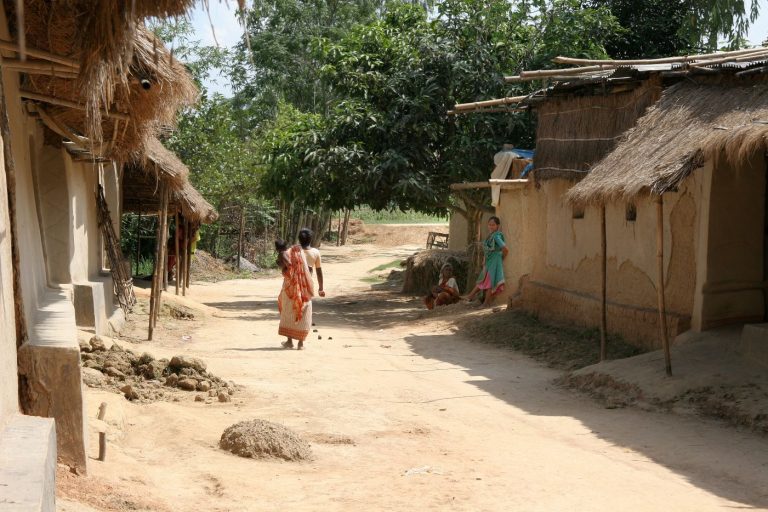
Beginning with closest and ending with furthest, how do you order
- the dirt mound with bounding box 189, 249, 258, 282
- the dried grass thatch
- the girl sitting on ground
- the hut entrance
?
1. the hut entrance
2. the dried grass thatch
3. the girl sitting on ground
4. the dirt mound with bounding box 189, 249, 258, 282

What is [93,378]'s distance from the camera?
26.1 feet

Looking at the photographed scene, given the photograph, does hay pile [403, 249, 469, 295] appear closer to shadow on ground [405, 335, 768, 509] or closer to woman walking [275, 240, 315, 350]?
woman walking [275, 240, 315, 350]

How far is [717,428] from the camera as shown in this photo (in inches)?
292

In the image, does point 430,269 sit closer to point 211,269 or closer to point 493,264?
point 493,264

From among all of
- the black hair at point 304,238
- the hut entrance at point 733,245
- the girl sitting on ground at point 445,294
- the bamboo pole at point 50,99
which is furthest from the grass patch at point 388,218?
the bamboo pole at point 50,99

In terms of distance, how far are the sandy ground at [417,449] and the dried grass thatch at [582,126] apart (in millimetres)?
3143

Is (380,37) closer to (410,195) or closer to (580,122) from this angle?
(410,195)

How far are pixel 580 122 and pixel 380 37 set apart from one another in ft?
23.4

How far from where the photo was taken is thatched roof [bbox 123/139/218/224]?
45.9 feet

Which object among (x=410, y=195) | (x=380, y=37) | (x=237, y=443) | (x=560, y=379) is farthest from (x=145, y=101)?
(x=380, y=37)

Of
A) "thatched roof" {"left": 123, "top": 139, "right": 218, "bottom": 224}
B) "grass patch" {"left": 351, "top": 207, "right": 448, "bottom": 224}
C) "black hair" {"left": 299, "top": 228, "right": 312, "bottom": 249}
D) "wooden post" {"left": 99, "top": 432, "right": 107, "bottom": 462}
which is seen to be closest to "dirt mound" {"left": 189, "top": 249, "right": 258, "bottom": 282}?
"thatched roof" {"left": 123, "top": 139, "right": 218, "bottom": 224}

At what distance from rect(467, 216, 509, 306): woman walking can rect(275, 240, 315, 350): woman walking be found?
437 cm

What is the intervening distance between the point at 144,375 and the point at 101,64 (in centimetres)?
345

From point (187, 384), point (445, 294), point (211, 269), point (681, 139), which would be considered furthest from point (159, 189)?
point (211, 269)
